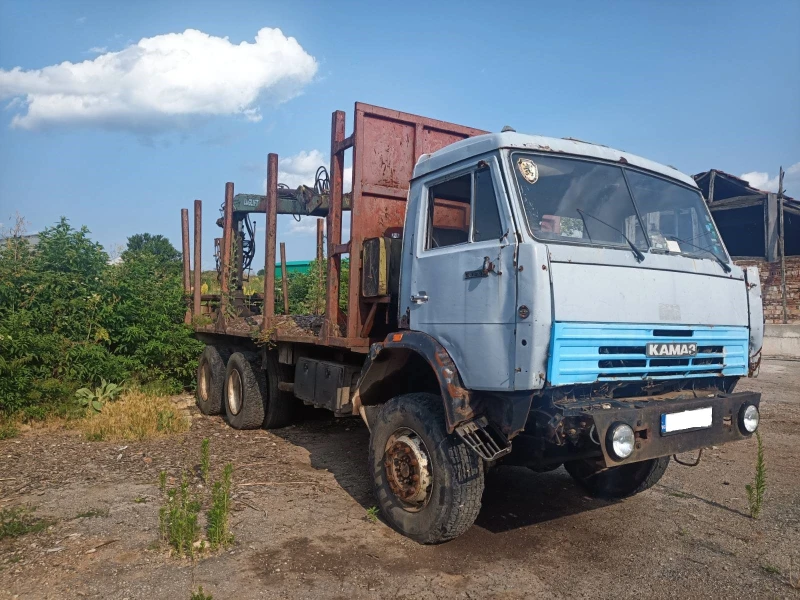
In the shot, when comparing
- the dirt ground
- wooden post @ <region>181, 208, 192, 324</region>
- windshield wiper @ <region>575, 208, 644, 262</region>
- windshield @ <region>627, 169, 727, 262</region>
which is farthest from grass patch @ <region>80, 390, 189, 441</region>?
windshield @ <region>627, 169, 727, 262</region>

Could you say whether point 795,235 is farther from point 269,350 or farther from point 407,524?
point 407,524

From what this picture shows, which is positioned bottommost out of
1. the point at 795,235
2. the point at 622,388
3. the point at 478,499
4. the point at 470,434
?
the point at 478,499

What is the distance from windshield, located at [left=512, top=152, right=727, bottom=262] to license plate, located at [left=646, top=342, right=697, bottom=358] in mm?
633

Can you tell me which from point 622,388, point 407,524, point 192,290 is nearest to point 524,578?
point 407,524

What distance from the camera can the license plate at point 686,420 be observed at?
3623 mm

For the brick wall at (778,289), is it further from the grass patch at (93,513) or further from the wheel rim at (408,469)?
the grass patch at (93,513)

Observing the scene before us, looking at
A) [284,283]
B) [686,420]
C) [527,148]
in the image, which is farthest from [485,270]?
[284,283]

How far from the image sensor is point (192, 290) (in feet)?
33.5

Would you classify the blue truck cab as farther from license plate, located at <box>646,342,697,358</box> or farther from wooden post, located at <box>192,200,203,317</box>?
wooden post, located at <box>192,200,203,317</box>

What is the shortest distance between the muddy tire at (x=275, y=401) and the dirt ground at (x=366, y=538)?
3.64 feet

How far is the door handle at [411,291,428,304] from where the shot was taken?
14.3ft

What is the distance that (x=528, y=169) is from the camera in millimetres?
3926

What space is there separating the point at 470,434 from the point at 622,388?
1.01 meters

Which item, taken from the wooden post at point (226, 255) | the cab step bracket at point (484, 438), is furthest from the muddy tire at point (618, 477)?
the wooden post at point (226, 255)
